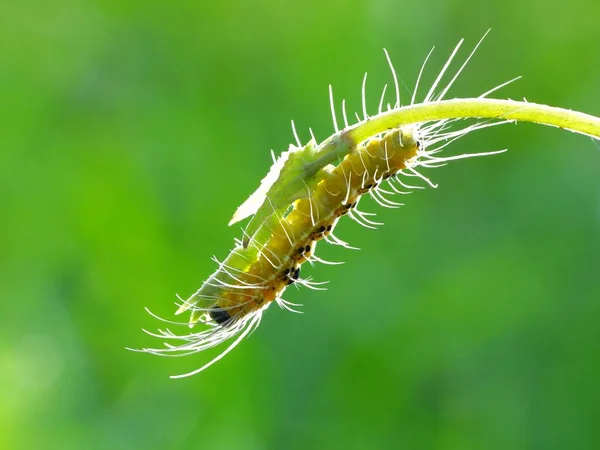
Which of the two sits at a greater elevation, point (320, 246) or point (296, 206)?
point (320, 246)

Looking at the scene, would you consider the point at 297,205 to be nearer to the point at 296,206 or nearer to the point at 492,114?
the point at 296,206

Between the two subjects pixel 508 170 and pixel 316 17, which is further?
pixel 316 17

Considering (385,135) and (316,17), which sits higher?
(316,17)

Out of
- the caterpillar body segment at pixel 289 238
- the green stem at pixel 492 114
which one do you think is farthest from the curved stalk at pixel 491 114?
the caterpillar body segment at pixel 289 238

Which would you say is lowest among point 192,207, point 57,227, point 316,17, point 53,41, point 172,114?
point 57,227

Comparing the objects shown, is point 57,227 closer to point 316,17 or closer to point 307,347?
point 307,347

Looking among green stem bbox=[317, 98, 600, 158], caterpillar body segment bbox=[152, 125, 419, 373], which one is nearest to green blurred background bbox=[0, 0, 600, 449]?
caterpillar body segment bbox=[152, 125, 419, 373]

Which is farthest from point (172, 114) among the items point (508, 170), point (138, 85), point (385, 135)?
point (385, 135)

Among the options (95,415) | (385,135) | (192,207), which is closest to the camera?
(385,135)

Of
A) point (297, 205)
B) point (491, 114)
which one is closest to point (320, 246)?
point (297, 205)
